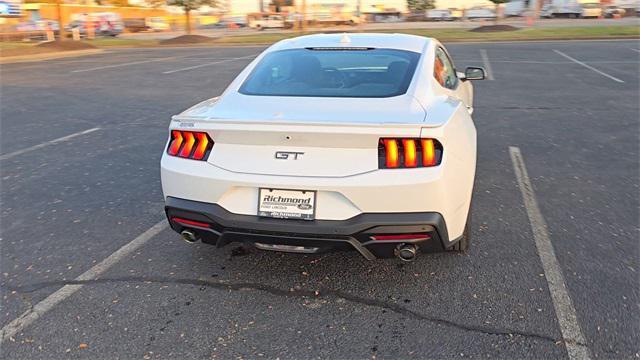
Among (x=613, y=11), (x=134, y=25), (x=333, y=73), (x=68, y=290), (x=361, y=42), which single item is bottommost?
(x=68, y=290)

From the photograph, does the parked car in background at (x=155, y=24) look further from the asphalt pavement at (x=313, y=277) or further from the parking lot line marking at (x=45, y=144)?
the asphalt pavement at (x=313, y=277)

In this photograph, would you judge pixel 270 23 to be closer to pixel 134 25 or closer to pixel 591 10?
pixel 134 25

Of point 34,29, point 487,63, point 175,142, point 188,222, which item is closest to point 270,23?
point 34,29

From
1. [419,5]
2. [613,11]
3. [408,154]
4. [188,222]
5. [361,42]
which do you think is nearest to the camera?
[408,154]

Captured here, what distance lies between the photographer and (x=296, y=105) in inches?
131

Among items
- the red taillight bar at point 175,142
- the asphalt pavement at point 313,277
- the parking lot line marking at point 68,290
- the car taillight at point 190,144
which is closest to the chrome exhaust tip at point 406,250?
the asphalt pavement at point 313,277

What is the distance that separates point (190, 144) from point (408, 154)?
131 centimetres

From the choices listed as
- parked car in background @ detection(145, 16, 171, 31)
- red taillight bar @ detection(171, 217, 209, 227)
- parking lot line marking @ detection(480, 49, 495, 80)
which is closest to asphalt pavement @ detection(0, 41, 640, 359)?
red taillight bar @ detection(171, 217, 209, 227)

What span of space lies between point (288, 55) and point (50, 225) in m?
2.43

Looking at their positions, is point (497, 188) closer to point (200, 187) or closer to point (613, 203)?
point (613, 203)

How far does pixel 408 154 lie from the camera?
2.84 meters

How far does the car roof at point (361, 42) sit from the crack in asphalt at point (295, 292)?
208 cm

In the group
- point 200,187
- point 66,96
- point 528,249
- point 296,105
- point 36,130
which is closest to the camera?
point 200,187

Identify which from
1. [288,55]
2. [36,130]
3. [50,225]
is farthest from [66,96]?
[288,55]
